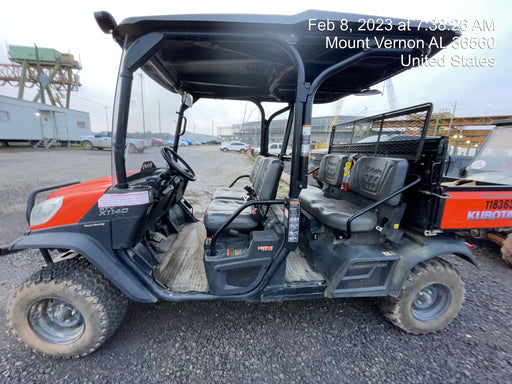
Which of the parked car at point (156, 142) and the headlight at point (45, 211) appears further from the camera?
the parked car at point (156, 142)

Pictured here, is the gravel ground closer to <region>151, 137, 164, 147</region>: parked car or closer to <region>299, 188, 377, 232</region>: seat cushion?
<region>151, 137, 164, 147</region>: parked car

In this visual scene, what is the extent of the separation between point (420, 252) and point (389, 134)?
1270 millimetres

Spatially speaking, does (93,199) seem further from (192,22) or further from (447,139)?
(447,139)

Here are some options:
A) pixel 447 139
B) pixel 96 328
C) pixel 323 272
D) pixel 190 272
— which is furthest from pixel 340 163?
pixel 96 328

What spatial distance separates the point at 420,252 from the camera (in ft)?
6.25

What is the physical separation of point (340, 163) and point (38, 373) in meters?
3.38

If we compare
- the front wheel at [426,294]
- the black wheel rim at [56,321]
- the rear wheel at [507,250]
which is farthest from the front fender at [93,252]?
the rear wheel at [507,250]

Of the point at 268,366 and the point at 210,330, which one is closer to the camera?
the point at 268,366

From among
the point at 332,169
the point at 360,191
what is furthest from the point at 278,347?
the point at 332,169

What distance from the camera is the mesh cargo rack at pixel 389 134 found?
6.45 feet

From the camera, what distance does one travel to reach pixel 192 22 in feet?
4.85

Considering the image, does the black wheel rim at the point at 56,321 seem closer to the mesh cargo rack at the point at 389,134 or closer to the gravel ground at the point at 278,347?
the gravel ground at the point at 278,347

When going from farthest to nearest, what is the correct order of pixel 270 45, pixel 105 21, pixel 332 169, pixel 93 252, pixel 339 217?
1. pixel 332 169
2. pixel 339 217
3. pixel 270 45
4. pixel 93 252
5. pixel 105 21

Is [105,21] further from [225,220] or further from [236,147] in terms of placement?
[236,147]
